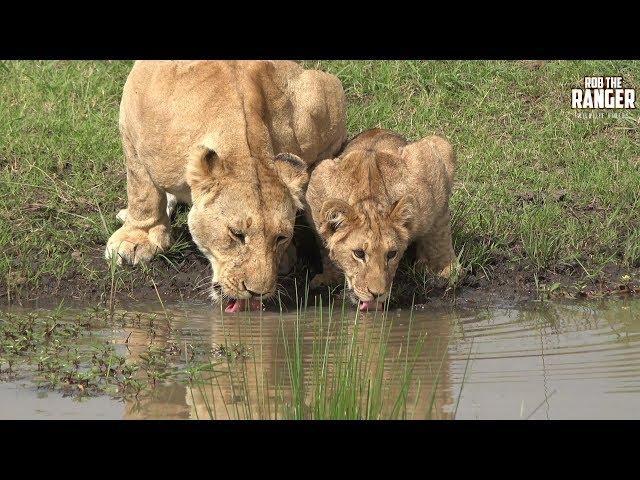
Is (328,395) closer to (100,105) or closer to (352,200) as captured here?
(352,200)

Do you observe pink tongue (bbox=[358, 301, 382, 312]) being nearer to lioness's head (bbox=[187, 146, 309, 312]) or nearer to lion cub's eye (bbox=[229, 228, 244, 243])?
lioness's head (bbox=[187, 146, 309, 312])

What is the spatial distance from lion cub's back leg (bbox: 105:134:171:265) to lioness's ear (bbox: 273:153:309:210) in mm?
1262

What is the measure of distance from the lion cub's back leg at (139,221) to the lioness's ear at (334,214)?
1.41 m

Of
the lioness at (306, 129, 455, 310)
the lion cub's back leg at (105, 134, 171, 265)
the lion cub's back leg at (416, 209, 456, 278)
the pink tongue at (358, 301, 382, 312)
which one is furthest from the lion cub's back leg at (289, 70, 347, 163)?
the pink tongue at (358, 301, 382, 312)

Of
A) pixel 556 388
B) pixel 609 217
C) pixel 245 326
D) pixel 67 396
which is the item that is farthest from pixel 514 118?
pixel 67 396

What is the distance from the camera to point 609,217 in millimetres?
9688

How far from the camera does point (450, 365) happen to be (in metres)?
7.21

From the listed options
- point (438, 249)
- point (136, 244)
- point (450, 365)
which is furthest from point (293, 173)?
point (450, 365)

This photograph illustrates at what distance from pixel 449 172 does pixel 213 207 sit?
1.86m

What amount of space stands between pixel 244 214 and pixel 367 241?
2.57ft

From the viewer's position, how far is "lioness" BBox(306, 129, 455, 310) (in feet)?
26.7

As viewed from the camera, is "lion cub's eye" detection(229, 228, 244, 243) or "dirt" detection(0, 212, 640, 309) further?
"dirt" detection(0, 212, 640, 309)

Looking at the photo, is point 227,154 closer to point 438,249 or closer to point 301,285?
point 301,285

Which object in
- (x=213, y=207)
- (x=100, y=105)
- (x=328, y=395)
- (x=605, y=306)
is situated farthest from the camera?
(x=100, y=105)
